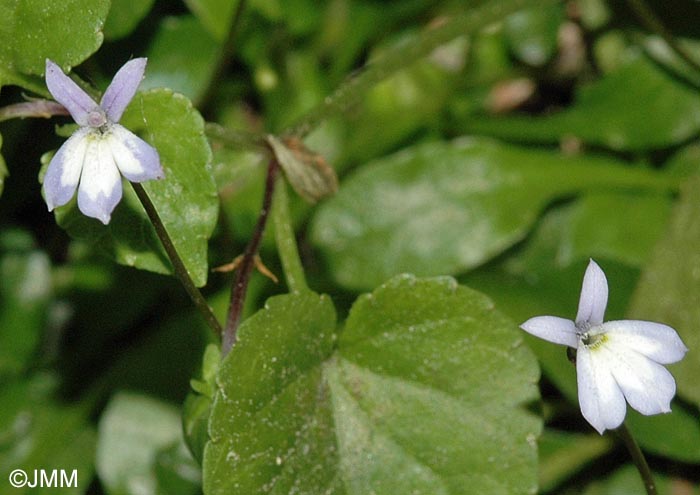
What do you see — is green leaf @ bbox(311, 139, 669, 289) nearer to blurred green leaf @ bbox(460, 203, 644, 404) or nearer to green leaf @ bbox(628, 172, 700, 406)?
blurred green leaf @ bbox(460, 203, 644, 404)

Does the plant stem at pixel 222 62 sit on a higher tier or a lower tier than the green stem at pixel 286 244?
higher

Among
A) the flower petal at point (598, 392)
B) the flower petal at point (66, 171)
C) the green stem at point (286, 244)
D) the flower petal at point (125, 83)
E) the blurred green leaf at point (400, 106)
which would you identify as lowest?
the flower petal at point (598, 392)

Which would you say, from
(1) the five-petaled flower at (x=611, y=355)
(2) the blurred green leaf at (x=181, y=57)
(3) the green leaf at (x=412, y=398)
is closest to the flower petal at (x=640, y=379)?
(1) the five-petaled flower at (x=611, y=355)

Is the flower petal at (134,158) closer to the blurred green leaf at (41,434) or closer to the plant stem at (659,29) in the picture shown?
the blurred green leaf at (41,434)

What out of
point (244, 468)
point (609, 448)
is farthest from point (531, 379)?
point (609, 448)

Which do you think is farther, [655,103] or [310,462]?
[655,103]

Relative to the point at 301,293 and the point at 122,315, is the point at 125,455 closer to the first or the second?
the point at 122,315

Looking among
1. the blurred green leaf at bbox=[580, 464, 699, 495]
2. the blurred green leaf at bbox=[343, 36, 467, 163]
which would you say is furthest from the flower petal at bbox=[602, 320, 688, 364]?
the blurred green leaf at bbox=[343, 36, 467, 163]
